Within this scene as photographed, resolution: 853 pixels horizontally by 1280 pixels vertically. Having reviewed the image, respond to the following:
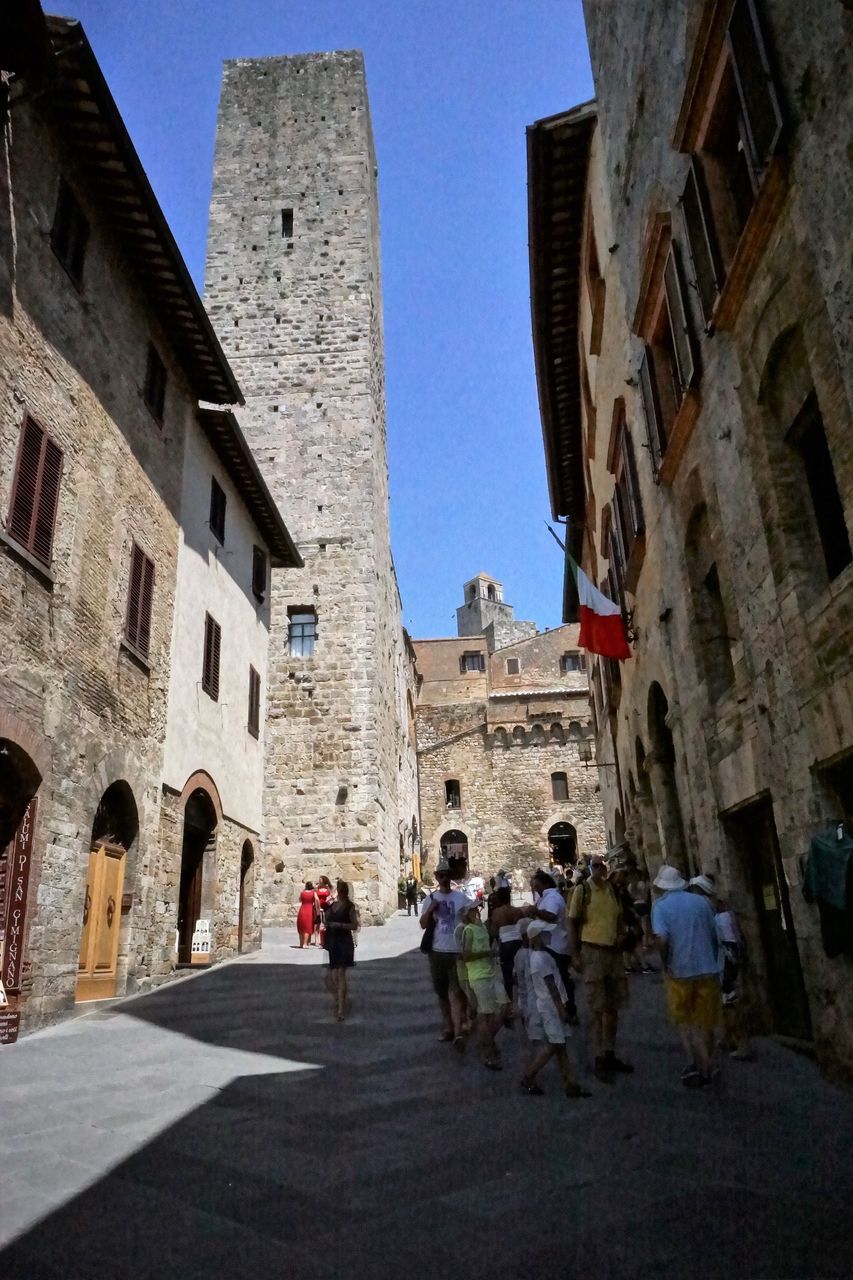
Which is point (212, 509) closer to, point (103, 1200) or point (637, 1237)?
point (103, 1200)

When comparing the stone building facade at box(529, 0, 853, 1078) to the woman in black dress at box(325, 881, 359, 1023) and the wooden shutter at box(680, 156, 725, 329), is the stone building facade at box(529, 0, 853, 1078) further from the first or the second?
the woman in black dress at box(325, 881, 359, 1023)

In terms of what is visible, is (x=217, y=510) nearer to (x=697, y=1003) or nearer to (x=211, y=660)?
(x=211, y=660)

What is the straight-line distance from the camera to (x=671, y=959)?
5.93 meters

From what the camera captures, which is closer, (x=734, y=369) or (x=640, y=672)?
(x=734, y=369)

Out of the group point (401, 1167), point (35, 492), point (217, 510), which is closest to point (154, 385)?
point (217, 510)

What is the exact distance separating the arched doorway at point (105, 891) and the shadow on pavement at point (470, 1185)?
12.6 feet

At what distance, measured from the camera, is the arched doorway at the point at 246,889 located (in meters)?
14.3

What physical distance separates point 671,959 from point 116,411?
28.3ft

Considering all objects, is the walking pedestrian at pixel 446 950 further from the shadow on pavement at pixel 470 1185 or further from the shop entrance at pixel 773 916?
the shop entrance at pixel 773 916

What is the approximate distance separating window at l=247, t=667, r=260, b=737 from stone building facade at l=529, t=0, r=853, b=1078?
6713 millimetres

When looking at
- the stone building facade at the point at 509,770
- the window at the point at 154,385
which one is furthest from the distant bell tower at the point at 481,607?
the window at the point at 154,385

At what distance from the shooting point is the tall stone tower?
2022 centimetres

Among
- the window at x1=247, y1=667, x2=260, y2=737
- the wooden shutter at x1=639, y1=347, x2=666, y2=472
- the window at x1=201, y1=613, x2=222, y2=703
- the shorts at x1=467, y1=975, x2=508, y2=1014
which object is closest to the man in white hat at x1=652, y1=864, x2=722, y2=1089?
the shorts at x1=467, y1=975, x2=508, y2=1014

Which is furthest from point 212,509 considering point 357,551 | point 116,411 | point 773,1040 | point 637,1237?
point 637,1237
